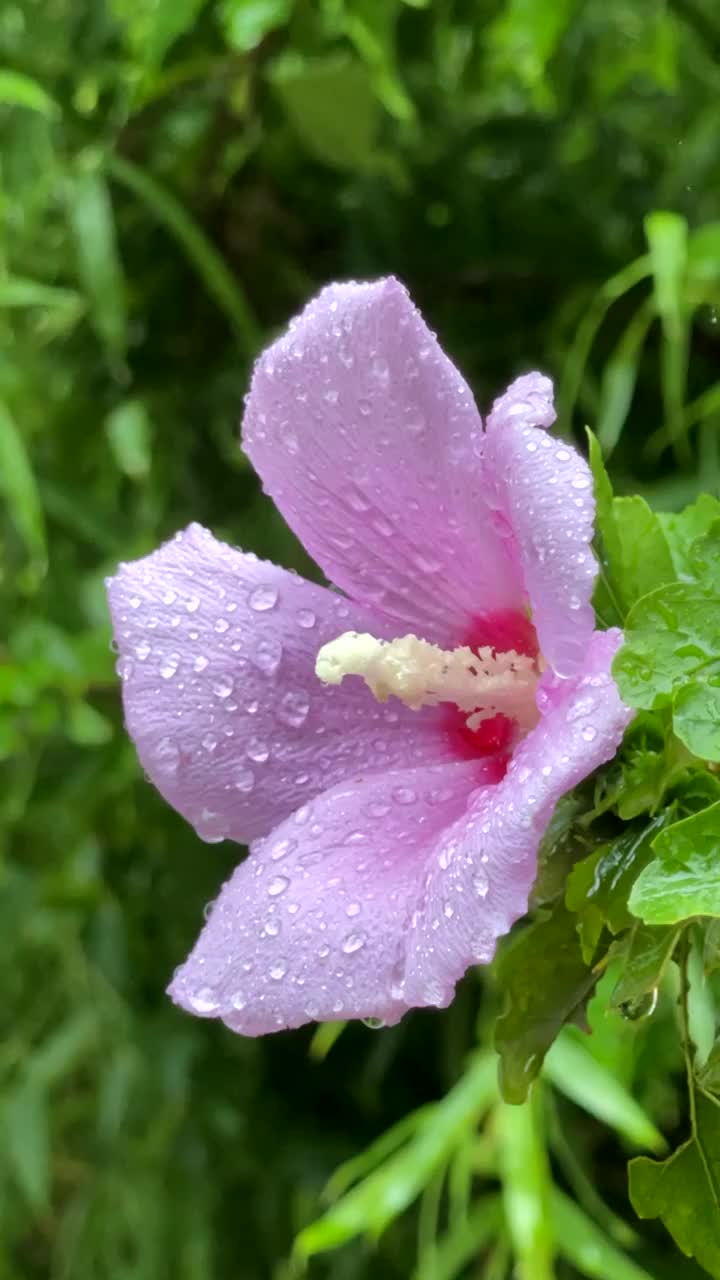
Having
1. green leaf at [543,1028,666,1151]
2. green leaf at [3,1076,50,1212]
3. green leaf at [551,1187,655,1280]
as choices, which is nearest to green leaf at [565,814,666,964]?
green leaf at [543,1028,666,1151]

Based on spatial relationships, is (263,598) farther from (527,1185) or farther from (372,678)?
(527,1185)

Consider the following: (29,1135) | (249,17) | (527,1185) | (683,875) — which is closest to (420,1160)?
(527,1185)

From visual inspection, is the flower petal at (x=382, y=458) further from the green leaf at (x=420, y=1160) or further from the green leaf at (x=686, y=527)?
the green leaf at (x=420, y=1160)

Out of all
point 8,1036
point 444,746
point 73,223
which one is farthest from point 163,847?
point 444,746

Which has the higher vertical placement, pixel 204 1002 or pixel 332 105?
pixel 332 105

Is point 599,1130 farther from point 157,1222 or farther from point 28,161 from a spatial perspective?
point 28,161

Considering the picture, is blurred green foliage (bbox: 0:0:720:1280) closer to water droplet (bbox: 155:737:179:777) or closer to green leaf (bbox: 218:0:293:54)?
green leaf (bbox: 218:0:293:54)

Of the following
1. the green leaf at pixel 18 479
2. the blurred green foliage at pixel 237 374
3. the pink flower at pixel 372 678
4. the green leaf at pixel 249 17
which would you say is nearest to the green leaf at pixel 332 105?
the blurred green foliage at pixel 237 374
